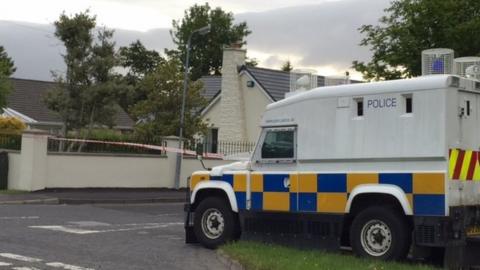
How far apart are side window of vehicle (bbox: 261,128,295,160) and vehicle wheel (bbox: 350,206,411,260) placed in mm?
1621

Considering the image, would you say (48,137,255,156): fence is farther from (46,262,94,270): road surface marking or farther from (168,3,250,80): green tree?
(168,3,250,80): green tree

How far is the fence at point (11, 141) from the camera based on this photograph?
23.0 meters

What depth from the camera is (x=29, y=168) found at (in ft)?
71.5

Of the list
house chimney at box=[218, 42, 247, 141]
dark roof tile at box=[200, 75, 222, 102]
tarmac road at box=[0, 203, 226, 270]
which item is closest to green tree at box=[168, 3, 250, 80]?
dark roof tile at box=[200, 75, 222, 102]

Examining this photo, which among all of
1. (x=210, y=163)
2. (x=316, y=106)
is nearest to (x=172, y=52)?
(x=210, y=163)

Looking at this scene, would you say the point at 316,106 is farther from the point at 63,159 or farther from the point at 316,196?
the point at 63,159

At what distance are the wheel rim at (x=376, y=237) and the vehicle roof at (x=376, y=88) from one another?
6.11 feet

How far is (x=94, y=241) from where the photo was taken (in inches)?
443

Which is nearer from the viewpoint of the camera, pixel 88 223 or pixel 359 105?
pixel 359 105

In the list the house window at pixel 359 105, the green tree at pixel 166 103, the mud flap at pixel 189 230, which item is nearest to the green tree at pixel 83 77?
the green tree at pixel 166 103

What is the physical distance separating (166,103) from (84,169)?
809 cm

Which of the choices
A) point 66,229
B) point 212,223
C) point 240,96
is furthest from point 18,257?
point 240,96

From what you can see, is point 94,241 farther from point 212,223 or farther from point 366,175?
point 366,175

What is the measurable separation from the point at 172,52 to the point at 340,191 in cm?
6279
